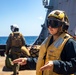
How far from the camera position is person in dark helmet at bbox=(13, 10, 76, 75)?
3150 millimetres

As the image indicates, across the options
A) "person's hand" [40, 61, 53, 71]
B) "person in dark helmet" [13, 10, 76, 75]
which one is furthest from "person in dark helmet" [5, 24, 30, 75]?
"person's hand" [40, 61, 53, 71]

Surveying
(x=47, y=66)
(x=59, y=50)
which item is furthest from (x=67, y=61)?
(x=47, y=66)

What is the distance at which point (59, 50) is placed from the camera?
3273mm

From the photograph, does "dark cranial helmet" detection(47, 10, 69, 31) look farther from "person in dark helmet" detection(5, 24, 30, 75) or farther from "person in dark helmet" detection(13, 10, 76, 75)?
"person in dark helmet" detection(5, 24, 30, 75)

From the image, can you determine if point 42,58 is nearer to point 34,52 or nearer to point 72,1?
point 34,52

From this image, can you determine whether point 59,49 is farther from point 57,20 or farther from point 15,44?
point 15,44

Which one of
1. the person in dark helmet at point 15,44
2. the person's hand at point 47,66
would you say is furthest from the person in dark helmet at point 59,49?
the person in dark helmet at point 15,44

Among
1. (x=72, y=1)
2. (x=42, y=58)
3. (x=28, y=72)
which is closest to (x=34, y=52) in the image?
(x=28, y=72)

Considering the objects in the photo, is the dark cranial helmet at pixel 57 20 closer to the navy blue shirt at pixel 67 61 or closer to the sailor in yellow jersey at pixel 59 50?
the sailor in yellow jersey at pixel 59 50

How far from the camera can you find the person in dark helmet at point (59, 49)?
3.15 meters

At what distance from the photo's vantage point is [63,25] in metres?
3.40

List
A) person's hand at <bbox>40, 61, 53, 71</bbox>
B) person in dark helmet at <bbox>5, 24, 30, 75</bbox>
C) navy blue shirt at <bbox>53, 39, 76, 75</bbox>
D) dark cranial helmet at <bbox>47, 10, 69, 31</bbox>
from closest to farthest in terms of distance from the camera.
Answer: person's hand at <bbox>40, 61, 53, 71</bbox>, navy blue shirt at <bbox>53, 39, 76, 75</bbox>, dark cranial helmet at <bbox>47, 10, 69, 31</bbox>, person in dark helmet at <bbox>5, 24, 30, 75</bbox>

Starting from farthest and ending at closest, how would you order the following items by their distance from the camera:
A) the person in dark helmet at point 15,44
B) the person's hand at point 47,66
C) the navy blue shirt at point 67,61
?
the person in dark helmet at point 15,44 → the navy blue shirt at point 67,61 → the person's hand at point 47,66

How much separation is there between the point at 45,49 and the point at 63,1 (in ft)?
45.5
